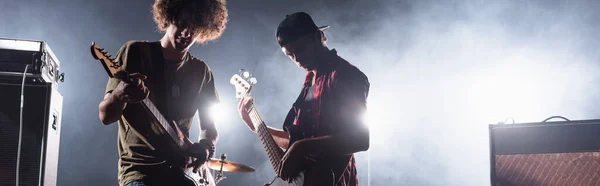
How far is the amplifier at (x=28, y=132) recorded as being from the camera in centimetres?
345

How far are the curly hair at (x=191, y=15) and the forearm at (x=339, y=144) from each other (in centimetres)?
60

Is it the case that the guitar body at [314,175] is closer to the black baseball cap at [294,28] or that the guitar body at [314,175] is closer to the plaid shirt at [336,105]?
the plaid shirt at [336,105]

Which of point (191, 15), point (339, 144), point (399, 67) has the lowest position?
point (339, 144)

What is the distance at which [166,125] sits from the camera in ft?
7.10

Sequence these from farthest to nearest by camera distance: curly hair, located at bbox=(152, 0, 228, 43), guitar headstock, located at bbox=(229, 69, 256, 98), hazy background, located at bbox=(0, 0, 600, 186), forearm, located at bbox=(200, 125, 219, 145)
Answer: hazy background, located at bbox=(0, 0, 600, 186), guitar headstock, located at bbox=(229, 69, 256, 98), forearm, located at bbox=(200, 125, 219, 145), curly hair, located at bbox=(152, 0, 228, 43)

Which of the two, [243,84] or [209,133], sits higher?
[243,84]

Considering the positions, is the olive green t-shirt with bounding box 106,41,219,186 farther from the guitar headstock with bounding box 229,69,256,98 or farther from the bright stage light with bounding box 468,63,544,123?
the bright stage light with bounding box 468,63,544,123

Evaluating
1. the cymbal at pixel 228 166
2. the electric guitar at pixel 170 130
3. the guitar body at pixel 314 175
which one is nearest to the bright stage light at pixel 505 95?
the cymbal at pixel 228 166

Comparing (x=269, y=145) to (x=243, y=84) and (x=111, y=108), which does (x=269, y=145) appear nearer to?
(x=243, y=84)

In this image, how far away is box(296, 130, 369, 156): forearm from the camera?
2.42 meters

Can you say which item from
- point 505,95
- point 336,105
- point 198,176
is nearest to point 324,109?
point 336,105

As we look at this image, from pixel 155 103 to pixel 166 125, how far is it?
0.35ft

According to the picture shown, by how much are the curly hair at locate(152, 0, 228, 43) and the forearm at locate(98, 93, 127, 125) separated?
1.37ft

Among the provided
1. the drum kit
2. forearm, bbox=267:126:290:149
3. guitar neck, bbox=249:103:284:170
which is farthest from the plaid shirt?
the drum kit
